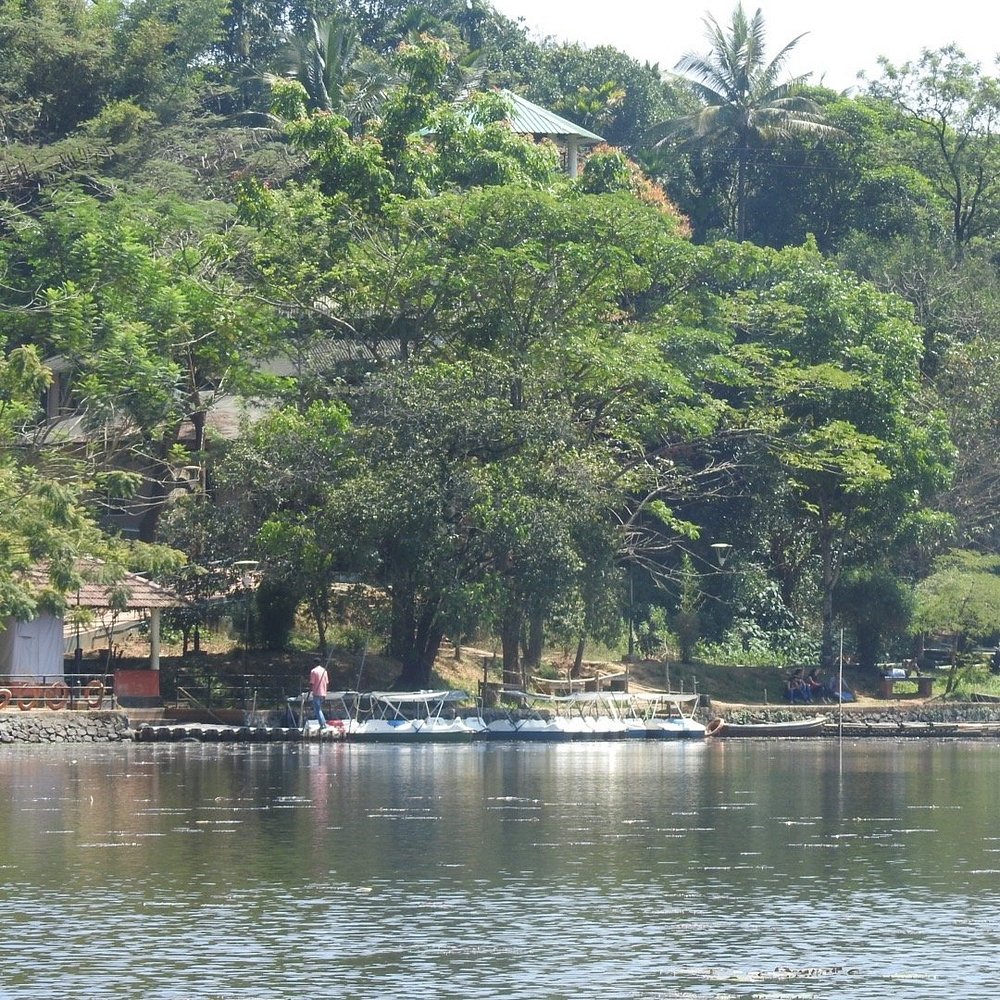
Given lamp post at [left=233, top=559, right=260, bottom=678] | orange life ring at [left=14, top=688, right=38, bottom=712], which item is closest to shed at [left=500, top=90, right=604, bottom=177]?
lamp post at [left=233, top=559, right=260, bottom=678]

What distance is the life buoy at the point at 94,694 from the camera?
4559 cm

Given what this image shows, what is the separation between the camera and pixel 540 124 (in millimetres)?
77312

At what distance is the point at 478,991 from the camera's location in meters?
17.3

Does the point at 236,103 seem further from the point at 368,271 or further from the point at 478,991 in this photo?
the point at 478,991

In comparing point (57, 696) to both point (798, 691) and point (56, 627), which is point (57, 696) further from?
point (798, 691)

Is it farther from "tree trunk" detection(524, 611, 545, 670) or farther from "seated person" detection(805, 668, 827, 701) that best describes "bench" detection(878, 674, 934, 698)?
"tree trunk" detection(524, 611, 545, 670)

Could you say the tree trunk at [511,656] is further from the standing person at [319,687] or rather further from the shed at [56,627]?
the shed at [56,627]

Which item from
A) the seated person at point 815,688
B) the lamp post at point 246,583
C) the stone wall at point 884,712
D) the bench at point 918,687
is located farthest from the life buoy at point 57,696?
the bench at point 918,687

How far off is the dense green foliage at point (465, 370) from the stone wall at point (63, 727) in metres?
3.26

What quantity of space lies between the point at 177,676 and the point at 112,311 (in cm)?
1026

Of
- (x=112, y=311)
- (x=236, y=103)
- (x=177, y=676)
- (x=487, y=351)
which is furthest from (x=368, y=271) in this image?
(x=236, y=103)

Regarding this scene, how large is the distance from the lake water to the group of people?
1697cm

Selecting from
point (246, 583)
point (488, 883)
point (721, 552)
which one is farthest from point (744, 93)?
point (488, 883)

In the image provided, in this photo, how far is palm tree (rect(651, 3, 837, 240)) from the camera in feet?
241
